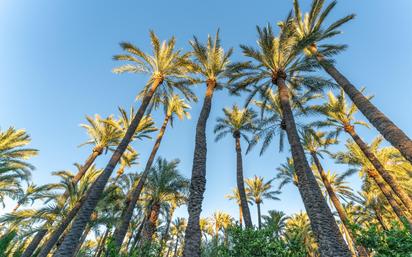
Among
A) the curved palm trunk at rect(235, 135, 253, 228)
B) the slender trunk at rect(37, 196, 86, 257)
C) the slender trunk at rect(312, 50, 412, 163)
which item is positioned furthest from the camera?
the curved palm trunk at rect(235, 135, 253, 228)

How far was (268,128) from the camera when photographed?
18609mm

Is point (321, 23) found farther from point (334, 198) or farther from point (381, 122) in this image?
point (334, 198)

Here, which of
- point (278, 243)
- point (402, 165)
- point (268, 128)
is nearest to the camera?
point (278, 243)

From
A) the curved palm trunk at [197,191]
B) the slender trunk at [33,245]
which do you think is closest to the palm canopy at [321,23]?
the curved palm trunk at [197,191]

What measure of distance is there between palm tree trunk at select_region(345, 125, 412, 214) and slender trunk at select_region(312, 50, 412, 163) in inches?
342

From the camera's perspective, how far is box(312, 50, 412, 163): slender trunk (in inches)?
288

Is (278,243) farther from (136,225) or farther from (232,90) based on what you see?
(136,225)

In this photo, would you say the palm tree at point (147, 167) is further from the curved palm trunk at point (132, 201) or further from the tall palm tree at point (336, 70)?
the tall palm tree at point (336, 70)

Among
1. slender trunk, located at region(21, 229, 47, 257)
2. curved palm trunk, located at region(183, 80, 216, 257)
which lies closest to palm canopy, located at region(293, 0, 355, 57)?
curved palm trunk, located at region(183, 80, 216, 257)

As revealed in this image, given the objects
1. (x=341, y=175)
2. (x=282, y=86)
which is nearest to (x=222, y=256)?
(x=282, y=86)

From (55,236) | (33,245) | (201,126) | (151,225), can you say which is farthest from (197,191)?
(33,245)

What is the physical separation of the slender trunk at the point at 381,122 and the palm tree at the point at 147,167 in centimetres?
1328

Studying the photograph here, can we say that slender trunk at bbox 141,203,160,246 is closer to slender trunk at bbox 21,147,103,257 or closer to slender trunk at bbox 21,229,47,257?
slender trunk at bbox 21,147,103,257

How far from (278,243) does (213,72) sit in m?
12.0
